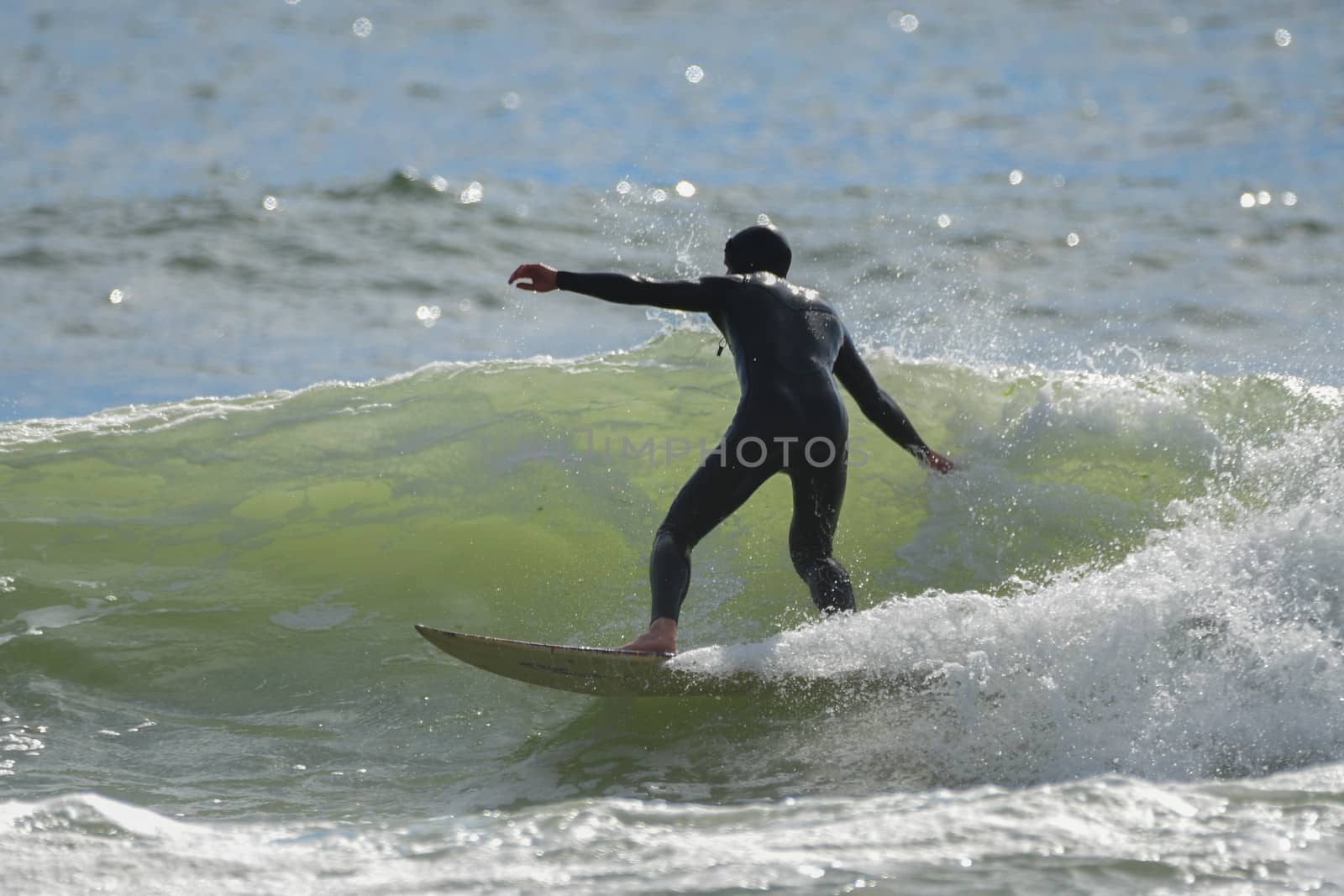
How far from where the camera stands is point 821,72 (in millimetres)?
30062

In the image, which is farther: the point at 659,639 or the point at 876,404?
the point at 876,404

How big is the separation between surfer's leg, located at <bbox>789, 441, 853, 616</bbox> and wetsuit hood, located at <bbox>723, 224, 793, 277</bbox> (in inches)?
29.7

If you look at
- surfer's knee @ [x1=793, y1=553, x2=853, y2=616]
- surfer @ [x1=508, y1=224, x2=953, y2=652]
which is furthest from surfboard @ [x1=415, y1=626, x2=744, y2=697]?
surfer's knee @ [x1=793, y1=553, x2=853, y2=616]

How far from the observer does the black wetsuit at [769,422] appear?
4.83 metres

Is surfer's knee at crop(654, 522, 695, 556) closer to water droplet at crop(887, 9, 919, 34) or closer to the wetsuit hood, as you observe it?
the wetsuit hood

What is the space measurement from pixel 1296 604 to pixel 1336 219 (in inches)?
546

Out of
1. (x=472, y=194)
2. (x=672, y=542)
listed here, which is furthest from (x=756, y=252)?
(x=472, y=194)

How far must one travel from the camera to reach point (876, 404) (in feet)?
17.8

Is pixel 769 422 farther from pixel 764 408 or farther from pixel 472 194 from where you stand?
pixel 472 194

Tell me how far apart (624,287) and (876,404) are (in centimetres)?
124

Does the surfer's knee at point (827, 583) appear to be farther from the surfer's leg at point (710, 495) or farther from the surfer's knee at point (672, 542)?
the surfer's knee at point (672, 542)

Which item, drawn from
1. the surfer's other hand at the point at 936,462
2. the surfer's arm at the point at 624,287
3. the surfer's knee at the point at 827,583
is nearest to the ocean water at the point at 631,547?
the surfer's knee at the point at 827,583

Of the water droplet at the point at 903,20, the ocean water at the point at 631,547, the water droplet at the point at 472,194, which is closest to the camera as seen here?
the ocean water at the point at 631,547

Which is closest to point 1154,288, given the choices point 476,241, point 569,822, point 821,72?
point 476,241
